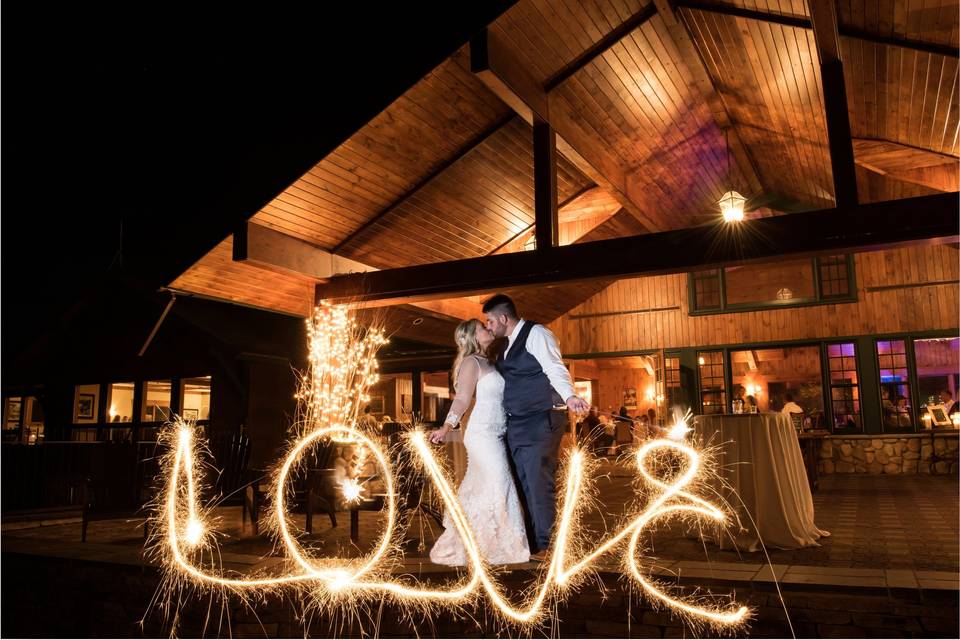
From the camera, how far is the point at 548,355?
399 centimetres

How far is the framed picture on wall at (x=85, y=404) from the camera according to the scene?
12.8 meters

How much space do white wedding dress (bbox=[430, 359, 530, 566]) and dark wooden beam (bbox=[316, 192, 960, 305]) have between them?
2973mm

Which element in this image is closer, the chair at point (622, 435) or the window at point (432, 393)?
the window at point (432, 393)

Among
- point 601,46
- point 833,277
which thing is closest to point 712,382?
point 833,277

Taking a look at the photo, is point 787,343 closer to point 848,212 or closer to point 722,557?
point 848,212

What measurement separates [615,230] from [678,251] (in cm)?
422

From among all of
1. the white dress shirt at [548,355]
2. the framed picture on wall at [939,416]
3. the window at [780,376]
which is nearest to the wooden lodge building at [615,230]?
the framed picture on wall at [939,416]

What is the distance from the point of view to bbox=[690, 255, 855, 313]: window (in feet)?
41.1

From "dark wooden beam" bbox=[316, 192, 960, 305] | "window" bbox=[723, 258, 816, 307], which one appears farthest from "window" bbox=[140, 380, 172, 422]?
"window" bbox=[723, 258, 816, 307]

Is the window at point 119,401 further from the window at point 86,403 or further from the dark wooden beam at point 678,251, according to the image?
the dark wooden beam at point 678,251

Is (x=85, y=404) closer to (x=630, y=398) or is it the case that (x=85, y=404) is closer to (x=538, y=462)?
(x=538, y=462)

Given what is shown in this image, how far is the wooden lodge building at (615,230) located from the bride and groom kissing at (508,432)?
1575 millimetres

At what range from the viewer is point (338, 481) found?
21.2ft

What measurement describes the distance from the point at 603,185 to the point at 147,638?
657 cm
